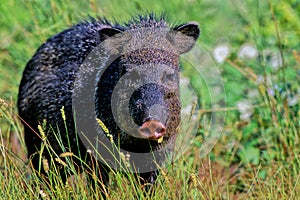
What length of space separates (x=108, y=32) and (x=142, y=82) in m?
0.57

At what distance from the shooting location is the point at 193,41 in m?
4.69

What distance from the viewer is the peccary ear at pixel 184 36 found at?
4613 millimetres

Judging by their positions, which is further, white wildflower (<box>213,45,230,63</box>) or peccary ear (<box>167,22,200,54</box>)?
white wildflower (<box>213,45,230,63</box>)

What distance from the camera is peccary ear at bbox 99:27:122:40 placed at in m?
4.54

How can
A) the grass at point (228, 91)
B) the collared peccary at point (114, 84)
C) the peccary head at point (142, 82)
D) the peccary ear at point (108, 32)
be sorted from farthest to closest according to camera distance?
the grass at point (228, 91), the peccary ear at point (108, 32), the collared peccary at point (114, 84), the peccary head at point (142, 82)

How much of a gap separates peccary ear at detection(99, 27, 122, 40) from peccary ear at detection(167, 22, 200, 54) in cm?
35

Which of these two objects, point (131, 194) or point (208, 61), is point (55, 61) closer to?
point (131, 194)

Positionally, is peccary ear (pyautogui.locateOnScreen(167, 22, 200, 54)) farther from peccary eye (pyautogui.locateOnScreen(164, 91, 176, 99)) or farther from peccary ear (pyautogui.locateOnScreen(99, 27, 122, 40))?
peccary eye (pyautogui.locateOnScreen(164, 91, 176, 99))

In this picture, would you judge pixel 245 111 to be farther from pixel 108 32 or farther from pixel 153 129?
pixel 153 129

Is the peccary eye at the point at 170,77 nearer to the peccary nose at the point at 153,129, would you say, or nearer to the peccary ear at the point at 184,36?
the peccary ear at the point at 184,36

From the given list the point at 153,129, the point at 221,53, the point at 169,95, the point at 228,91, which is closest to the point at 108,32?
the point at 169,95

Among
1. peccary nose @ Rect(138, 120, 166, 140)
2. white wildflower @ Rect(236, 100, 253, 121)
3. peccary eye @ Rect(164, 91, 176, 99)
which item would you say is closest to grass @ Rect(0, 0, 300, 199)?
white wildflower @ Rect(236, 100, 253, 121)

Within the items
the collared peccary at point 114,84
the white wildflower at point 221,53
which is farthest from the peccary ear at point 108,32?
the white wildflower at point 221,53

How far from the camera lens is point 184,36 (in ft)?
15.3
